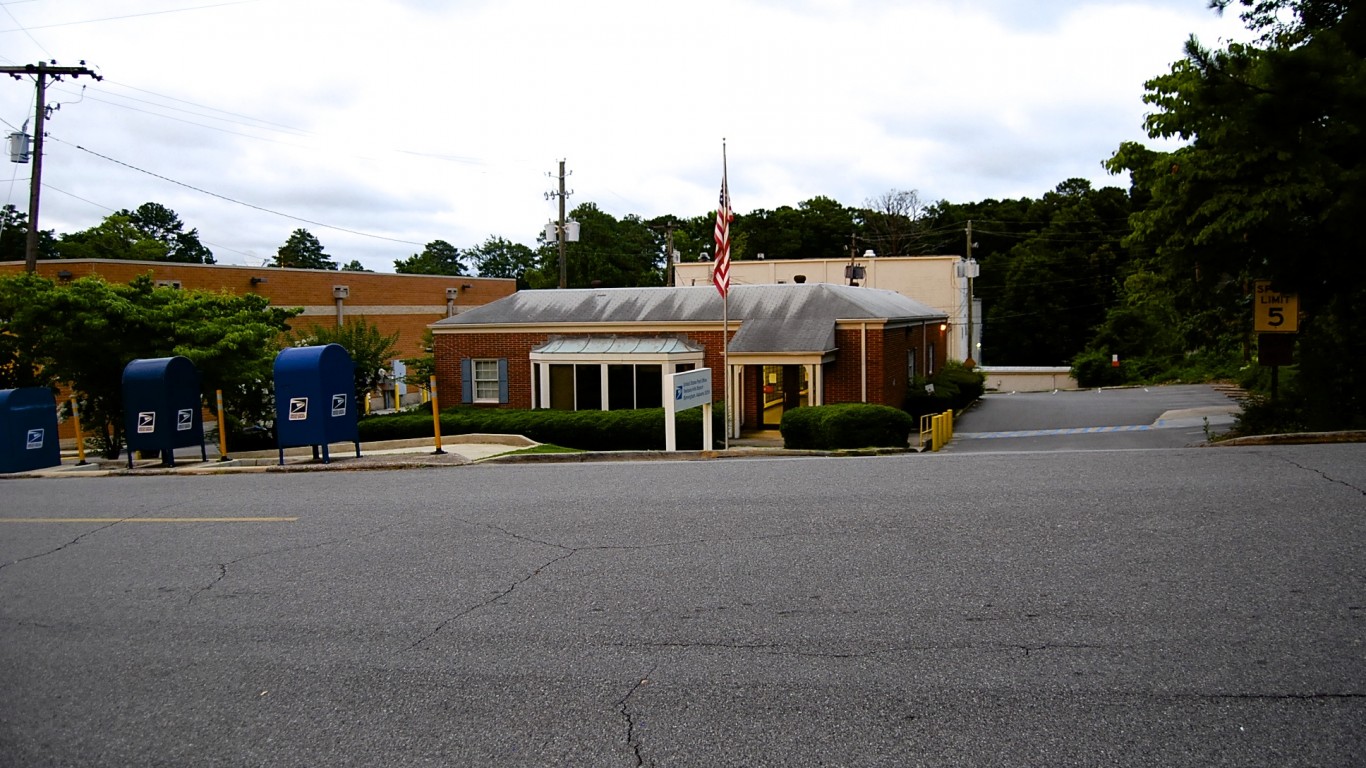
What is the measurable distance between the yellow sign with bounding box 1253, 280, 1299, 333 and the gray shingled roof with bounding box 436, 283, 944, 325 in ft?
37.9

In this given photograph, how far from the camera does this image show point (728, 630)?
6.41m

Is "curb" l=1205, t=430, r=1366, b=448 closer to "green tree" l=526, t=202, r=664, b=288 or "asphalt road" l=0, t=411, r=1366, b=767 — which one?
"asphalt road" l=0, t=411, r=1366, b=767

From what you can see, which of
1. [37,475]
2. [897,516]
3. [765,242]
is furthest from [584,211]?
[897,516]

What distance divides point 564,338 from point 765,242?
5837 cm

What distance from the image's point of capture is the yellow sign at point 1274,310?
1681 centimetres

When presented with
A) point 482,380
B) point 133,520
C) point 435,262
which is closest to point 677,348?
point 482,380

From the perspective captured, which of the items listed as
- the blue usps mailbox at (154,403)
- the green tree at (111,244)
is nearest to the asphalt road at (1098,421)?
the blue usps mailbox at (154,403)

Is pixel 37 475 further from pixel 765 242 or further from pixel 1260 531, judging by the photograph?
pixel 765 242

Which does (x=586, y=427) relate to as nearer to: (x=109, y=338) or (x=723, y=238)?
(x=723, y=238)

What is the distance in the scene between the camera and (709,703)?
17.8ft

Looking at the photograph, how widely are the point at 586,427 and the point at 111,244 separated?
67.4 metres

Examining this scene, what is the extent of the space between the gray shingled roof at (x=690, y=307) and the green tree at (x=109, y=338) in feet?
22.8

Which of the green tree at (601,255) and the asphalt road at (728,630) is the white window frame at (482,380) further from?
the green tree at (601,255)

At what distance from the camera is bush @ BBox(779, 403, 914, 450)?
2166 cm
